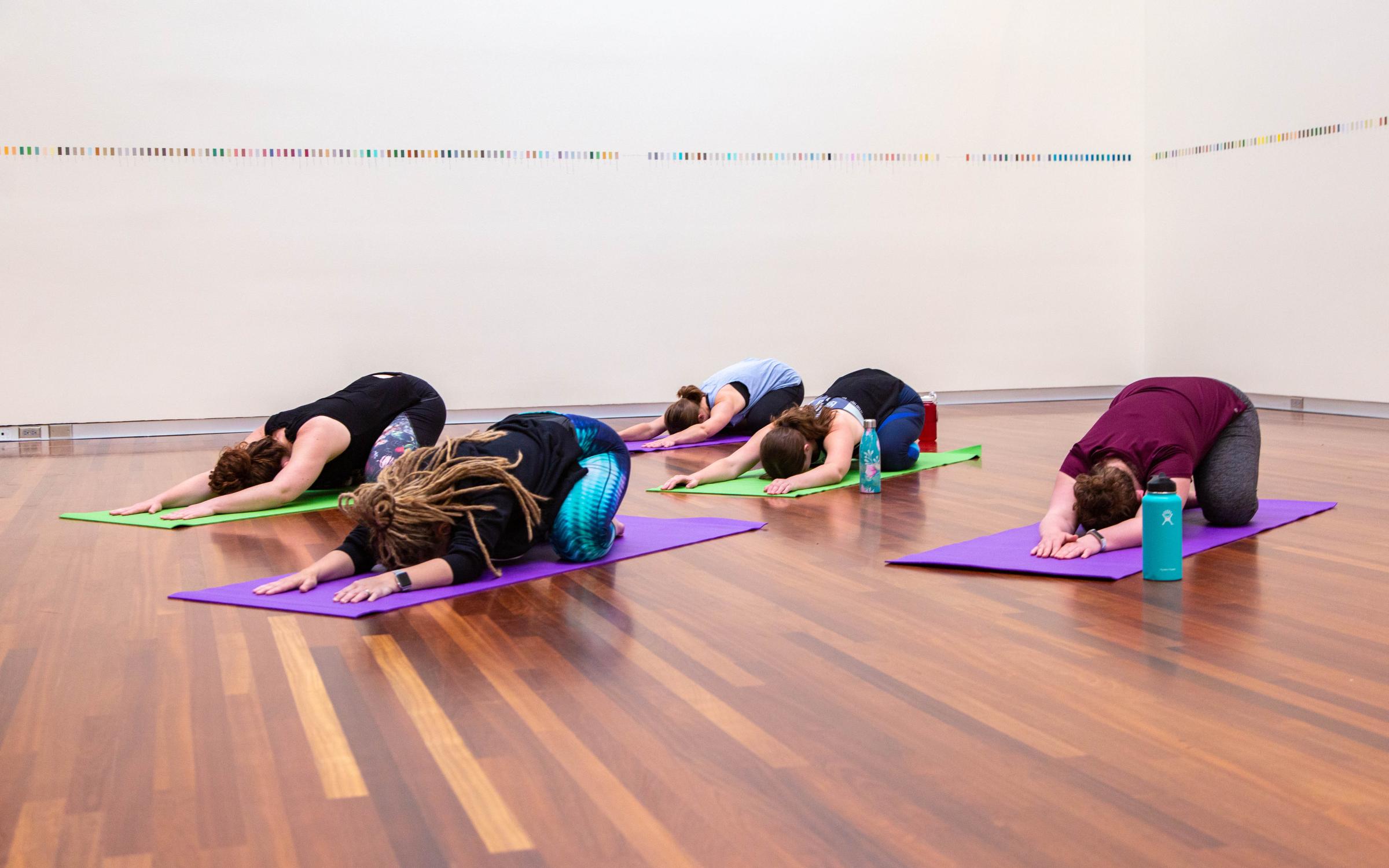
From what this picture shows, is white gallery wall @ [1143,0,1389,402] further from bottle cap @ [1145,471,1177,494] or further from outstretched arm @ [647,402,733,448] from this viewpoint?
bottle cap @ [1145,471,1177,494]

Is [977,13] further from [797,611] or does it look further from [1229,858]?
[1229,858]

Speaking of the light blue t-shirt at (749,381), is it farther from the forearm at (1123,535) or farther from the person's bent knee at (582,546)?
the forearm at (1123,535)

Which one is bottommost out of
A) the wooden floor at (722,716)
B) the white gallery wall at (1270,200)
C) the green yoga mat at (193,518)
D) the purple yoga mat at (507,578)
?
the wooden floor at (722,716)

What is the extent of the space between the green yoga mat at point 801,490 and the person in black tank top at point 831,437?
24 mm

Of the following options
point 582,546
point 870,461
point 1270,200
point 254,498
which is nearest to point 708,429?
point 870,461

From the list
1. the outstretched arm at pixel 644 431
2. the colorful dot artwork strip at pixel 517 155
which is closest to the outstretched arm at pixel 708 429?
the outstretched arm at pixel 644 431

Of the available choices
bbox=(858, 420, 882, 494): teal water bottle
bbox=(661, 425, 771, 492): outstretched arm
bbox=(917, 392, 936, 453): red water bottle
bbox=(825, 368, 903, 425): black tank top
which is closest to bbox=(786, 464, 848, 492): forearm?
bbox=(858, 420, 882, 494): teal water bottle

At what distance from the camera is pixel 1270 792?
1409 mm

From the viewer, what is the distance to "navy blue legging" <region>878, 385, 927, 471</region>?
436 centimetres

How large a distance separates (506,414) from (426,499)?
4.40 m

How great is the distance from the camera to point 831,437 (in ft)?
13.4

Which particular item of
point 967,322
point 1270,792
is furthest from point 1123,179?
point 1270,792

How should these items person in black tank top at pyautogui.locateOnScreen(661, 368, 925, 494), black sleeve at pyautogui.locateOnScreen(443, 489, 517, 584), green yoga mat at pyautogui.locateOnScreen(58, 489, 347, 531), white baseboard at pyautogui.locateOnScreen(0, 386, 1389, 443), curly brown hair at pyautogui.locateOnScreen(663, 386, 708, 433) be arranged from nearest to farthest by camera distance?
black sleeve at pyautogui.locateOnScreen(443, 489, 517, 584) < green yoga mat at pyautogui.locateOnScreen(58, 489, 347, 531) < person in black tank top at pyautogui.locateOnScreen(661, 368, 925, 494) < curly brown hair at pyautogui.locateOnScreen(663, 386, 708, 433) < white baseboard at pyautogui.locateOnScreen(0, 386, 1389, 443)

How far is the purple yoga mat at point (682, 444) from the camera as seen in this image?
5270 mm
